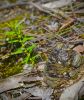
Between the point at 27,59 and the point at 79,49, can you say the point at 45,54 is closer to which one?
the point at 27,59

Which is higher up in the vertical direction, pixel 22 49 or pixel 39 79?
pixel 22 49

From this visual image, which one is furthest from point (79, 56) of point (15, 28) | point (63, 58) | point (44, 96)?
point (15, 28)

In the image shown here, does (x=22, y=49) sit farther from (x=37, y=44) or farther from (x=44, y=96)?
(x=44, y=96)

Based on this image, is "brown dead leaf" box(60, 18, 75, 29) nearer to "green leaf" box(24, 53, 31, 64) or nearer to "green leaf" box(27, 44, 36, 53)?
"green leaf" box(27, 44, 36, 53)

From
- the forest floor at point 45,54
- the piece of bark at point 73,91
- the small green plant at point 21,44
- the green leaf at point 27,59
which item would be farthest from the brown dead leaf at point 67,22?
the piece of bark at point 73,91

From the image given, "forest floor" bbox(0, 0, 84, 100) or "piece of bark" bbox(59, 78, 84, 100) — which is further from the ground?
"forest floor" bbox(0, 0, 84, 100)

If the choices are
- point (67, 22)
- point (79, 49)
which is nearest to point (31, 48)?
point (79, 49)

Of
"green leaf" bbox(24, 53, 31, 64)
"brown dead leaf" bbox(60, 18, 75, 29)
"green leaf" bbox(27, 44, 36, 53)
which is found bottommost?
"green leaf" bbox(24, 53, 31, 64)

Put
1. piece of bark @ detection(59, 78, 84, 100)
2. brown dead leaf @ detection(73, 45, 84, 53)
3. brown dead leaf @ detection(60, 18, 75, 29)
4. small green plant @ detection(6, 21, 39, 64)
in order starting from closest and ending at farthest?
1. piece of bark @ detection(59, 78, 84, 100)
2. brown dead leaf @ detection(73, 45, 84, 53)
3. small green plant @ detection(6, 21, 39, 64)
4. brown dead leaf @ detection(60, 18, 75, 29)

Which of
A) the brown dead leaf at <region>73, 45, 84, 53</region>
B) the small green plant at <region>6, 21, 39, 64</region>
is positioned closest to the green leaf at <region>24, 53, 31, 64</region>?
the small green plant at <region>6, 21, 39, 64</region>
